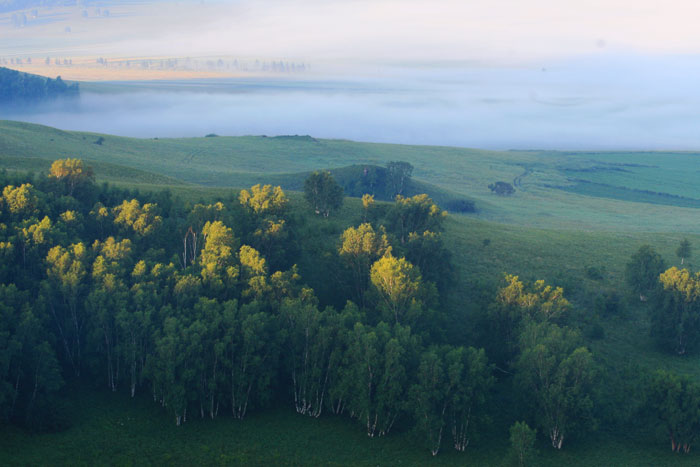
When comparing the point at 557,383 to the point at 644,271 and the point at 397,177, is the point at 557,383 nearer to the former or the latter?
the point at 644,271

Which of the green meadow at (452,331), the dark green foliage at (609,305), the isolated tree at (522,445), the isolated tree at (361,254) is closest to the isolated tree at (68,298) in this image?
the green meadow at (452,331)

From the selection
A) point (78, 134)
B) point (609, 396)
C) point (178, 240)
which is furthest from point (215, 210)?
point (78, 134)

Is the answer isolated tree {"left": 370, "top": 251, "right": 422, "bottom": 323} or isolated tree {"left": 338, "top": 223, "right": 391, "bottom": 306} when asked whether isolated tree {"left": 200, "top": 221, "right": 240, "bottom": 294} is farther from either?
isolated tree {"left": 370, "top": 251, "right": 422, "bottom": 323}

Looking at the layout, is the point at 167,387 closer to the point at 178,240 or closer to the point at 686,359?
the point at 178,240

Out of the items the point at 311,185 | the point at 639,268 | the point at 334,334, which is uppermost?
the point at 311,185

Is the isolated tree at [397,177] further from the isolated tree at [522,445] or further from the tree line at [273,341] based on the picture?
the isolated tree at [522,445]

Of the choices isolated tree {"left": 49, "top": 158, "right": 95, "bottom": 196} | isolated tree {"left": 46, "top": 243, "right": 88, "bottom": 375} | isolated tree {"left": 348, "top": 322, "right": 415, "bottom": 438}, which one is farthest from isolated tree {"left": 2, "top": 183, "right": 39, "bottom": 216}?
isolated tree {"left": 348, "top": 322, "right": 415, "bottom": 438}
